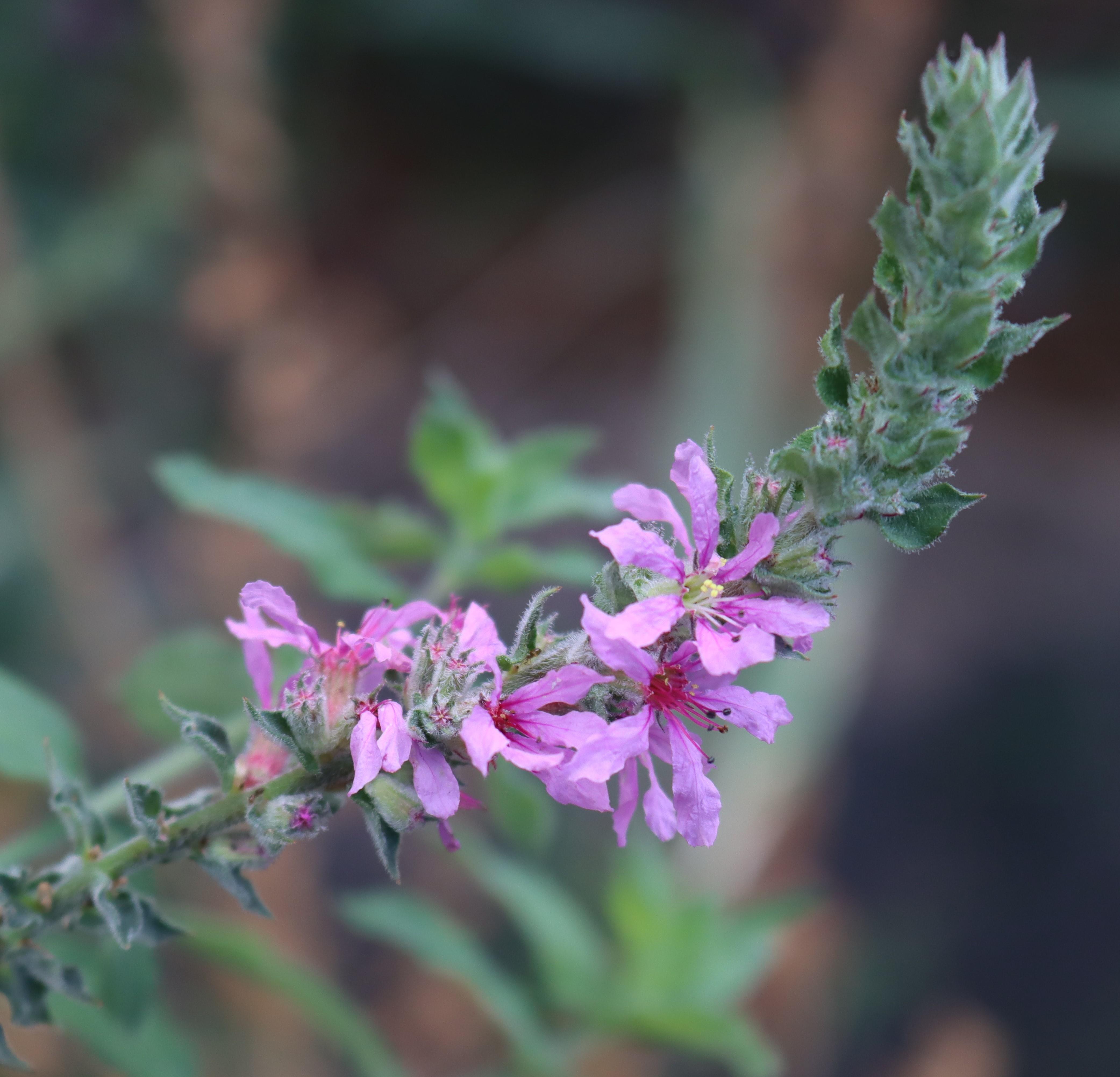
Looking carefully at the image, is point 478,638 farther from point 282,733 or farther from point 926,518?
point 926,518

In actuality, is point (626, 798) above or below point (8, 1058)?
below

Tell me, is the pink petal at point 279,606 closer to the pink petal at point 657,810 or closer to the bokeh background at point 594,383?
the pink petal at point 657,810

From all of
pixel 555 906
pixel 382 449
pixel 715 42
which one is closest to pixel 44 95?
pixel 382 449

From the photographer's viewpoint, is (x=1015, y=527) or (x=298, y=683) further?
(x=1015, y=527)

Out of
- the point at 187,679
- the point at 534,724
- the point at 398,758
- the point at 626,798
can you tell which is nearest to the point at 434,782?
the point at 398,758

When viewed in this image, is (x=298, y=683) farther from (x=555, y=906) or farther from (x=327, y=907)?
(x=327, y=907)

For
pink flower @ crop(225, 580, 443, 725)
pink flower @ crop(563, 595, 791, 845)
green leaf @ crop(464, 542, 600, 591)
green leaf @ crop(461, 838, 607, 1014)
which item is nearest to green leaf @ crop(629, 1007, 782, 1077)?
green leaf @ crop(461, 838, 607, 1014)

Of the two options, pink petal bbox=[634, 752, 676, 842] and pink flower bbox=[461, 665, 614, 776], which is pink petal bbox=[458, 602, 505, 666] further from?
pink petal bbox=[634, 752, 676, 842]
